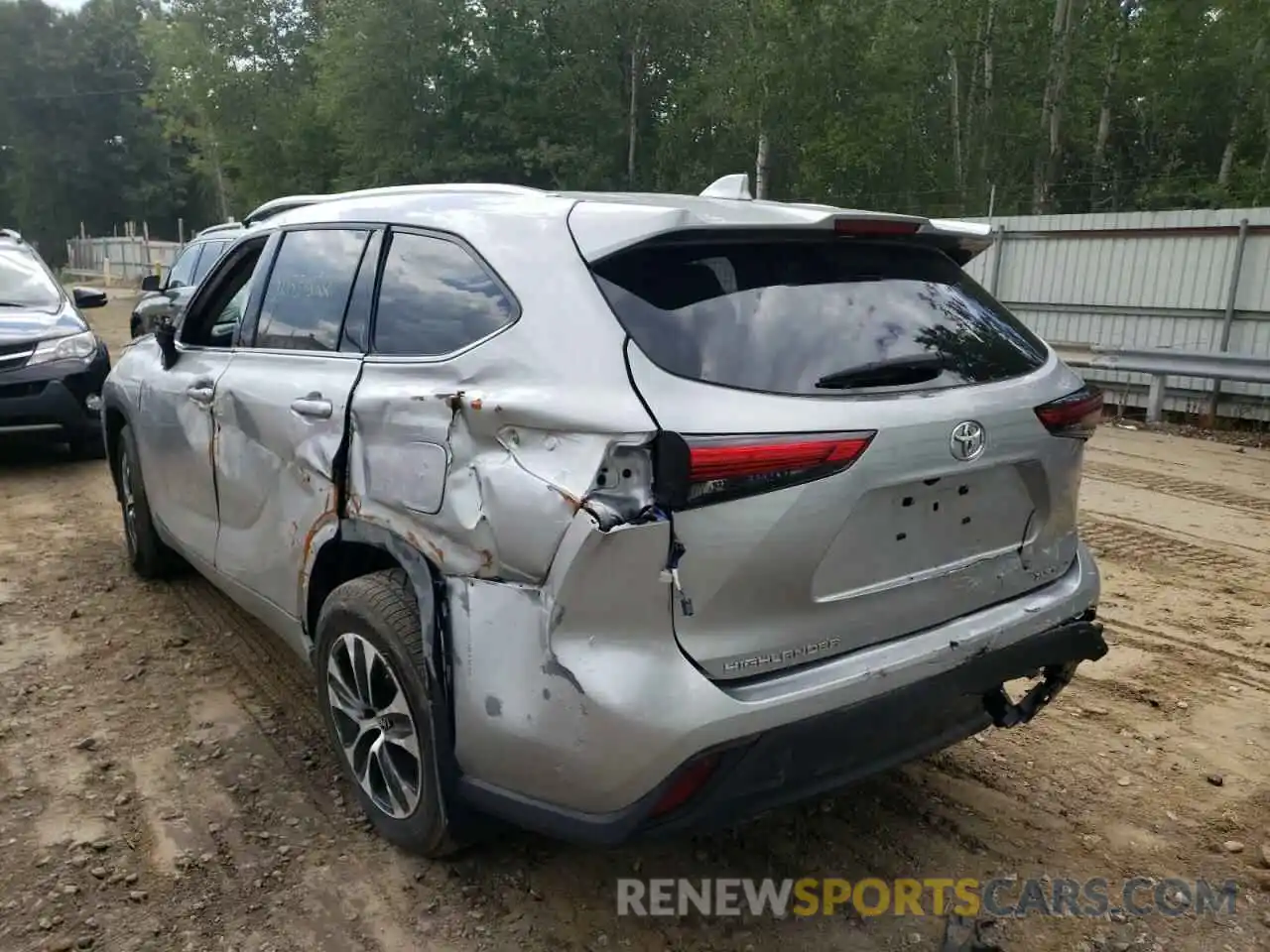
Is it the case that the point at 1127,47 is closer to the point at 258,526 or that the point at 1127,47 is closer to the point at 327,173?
the point at 258,526

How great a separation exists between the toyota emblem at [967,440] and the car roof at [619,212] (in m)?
0.60

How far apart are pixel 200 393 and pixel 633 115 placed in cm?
2266

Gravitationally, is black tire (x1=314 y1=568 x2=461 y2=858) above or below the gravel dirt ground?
above

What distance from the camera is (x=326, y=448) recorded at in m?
2.87

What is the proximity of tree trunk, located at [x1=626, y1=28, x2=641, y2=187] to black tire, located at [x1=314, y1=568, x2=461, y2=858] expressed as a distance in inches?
922

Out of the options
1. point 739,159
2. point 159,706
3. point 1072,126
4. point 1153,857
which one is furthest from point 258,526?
point 739,159

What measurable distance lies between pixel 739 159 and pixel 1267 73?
11.1m

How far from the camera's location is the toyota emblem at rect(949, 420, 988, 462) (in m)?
2.36

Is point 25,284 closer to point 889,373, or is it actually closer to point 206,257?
point 206,257

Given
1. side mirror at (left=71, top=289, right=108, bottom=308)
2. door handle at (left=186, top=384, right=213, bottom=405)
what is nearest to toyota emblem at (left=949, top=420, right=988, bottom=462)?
door handle at (left=186, top=384, right=213, bottom=405)

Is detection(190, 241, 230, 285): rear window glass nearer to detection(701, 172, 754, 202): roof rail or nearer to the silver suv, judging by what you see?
the silver suv

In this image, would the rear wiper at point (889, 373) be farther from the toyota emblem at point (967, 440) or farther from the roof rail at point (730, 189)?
the roof rail at point (730, 189)

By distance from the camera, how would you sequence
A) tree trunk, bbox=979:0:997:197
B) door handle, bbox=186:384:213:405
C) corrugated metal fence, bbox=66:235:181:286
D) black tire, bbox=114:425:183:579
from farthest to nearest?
1. corrugated metal fence, bbox=66:235:181:286
2. tree trunk, bbox=979:0:997:197
3. black tire, bbox=114:425:183:579
4. door handle, bbox=186:384:213:405

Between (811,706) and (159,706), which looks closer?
(811,706)
